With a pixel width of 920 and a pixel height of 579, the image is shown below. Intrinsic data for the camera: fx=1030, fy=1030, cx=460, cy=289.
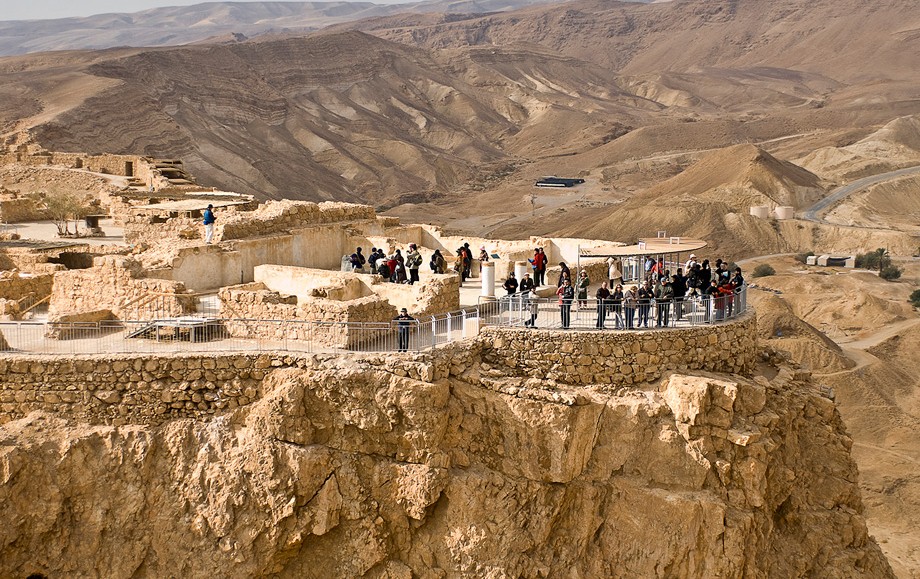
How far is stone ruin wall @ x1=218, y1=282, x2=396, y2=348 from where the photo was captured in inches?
579

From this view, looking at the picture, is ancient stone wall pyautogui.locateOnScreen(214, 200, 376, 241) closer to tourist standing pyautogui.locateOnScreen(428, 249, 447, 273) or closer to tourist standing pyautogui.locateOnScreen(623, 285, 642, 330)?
tourist standing pyautogui.locateOnScreen(428, 249, 447, 273)

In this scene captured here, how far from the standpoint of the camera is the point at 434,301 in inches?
631

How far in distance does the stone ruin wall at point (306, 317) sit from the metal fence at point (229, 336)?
0.01 meters

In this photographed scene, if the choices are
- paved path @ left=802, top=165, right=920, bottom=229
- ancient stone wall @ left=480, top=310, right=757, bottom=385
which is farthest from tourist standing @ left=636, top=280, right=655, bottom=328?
paved path @ left=802, top=165, right=920, bottom=229

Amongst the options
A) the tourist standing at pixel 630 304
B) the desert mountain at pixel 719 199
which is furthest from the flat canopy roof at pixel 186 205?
the desert mountain at pixel 719 199

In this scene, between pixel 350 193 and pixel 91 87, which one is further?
pixel 350 193

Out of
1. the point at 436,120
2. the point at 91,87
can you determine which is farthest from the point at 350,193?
the point at 436,120

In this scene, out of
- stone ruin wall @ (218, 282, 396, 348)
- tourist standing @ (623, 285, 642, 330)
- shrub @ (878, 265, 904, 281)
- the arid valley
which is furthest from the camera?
shrub @ (878, 265, 904, 281)

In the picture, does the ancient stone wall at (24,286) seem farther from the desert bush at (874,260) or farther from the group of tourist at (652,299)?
the desert bush at (874,260)

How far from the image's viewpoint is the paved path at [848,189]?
65812mm

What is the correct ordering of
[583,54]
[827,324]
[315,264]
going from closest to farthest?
[315,264]
[827,324]
[583,54]

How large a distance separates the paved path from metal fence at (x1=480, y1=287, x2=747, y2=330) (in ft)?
169

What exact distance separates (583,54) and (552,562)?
173 metres

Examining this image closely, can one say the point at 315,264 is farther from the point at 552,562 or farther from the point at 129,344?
the point at 552,562
